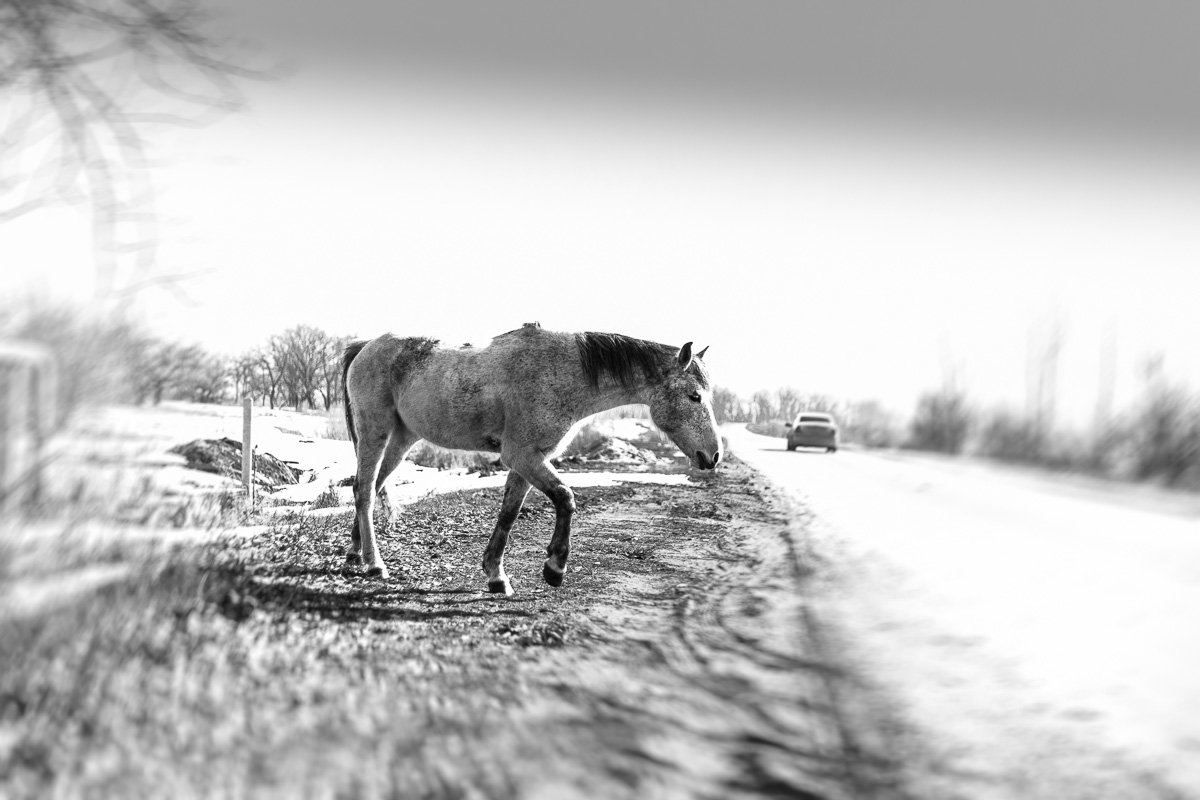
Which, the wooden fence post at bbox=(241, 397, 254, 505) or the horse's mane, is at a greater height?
the horse's mane

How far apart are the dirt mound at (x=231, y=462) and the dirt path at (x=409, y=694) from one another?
15.7 feet

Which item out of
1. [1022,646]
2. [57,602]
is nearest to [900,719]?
[1022,646]

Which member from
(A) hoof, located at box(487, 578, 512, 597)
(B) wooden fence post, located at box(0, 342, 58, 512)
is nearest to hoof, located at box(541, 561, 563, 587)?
(A) hoof, located at box(487, 578, 512, 597)

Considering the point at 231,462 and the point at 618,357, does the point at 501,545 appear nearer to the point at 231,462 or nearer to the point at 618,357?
the point at 618,357

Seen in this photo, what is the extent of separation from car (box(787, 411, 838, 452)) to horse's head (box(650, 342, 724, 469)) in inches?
1042

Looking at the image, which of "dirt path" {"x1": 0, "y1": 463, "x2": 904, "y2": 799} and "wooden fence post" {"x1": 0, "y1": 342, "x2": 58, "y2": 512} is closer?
"dirt path" {"x1": 0, "y1": 463, "x2": 904, "y2": 799}

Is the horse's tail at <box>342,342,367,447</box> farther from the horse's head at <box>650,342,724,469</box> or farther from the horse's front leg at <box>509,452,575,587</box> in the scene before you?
the horse's head at <box>650,342,724,469</box>

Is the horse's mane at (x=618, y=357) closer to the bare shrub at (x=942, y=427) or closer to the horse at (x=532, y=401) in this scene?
the horse at (x=532, y=401)

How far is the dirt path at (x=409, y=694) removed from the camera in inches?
104

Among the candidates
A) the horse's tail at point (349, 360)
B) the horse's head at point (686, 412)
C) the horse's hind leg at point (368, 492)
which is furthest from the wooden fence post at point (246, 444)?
the horse's head at point (686, 412)

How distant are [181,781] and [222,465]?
8740mm

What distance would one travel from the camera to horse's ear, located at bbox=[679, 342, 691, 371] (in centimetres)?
666

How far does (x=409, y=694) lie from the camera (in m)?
3.54

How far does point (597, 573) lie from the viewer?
7.17m
